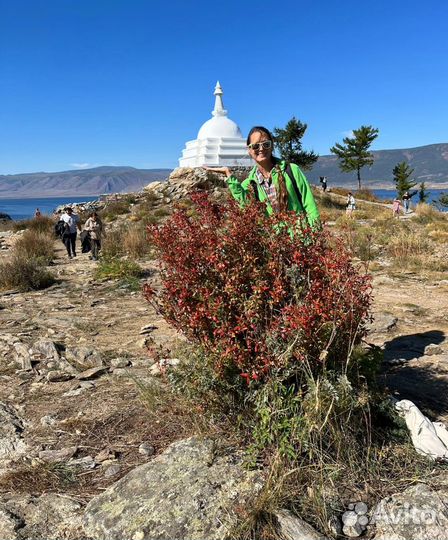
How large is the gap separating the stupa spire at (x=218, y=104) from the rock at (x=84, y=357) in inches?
1557

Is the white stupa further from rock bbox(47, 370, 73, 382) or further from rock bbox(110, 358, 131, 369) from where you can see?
rock bbox(47, 370, 73, 382)

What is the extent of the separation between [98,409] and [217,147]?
110 feet

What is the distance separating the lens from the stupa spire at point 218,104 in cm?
4181

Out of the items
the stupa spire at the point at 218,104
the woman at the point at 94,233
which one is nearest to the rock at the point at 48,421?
the woman at the point at 94,233

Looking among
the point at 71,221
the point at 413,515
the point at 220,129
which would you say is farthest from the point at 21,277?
the point at 220,129

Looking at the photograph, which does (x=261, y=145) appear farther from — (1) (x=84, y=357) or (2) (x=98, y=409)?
(1) (x=84, y=357)

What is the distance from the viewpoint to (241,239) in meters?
2.67

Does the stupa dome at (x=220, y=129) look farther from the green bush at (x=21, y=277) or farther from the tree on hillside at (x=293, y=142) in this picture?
the green bush at (x=21, y=277)

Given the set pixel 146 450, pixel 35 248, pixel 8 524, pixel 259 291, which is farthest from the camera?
pixel 35 248

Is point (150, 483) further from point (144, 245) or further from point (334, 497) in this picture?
point (144, 245)

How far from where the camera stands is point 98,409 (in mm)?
3561

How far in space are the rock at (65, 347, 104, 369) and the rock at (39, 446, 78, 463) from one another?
1.47 meters

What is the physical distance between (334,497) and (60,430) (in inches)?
75.8

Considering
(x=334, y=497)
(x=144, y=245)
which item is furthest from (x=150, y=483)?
(x=144, y=245)
